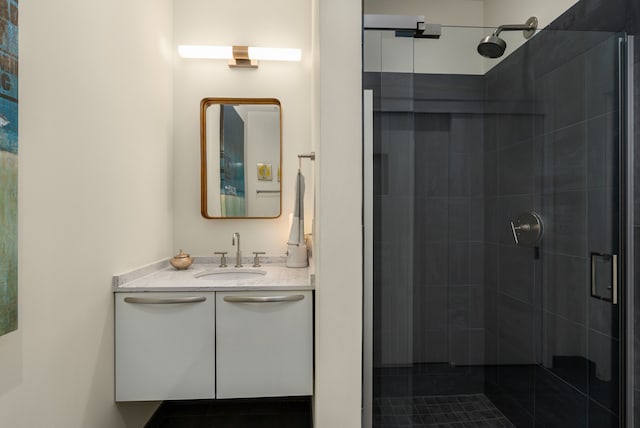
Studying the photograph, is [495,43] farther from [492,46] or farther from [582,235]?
[582,235]

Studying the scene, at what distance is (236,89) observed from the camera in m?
2.36

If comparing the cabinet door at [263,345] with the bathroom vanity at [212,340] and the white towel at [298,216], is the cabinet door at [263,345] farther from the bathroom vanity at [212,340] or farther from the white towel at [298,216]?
the white towel at [298,216]

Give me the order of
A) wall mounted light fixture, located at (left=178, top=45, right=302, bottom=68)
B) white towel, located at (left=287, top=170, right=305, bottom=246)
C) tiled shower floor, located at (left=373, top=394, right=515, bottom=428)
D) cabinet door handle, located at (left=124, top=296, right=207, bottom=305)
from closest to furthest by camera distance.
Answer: tiled shower floor, located at (left=373, top=394, right=515, bottom=428)
cabinet door handle, located at (left=124, top=296, right=207, bottom=305)
white towel, located at (left=287, top=170, right=305, bottom=246)
wall mounted light fixture, located at (left=178, top=45, right=302, bottom=68)

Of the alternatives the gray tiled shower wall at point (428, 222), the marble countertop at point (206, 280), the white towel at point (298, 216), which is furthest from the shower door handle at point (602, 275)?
the white towel at point (298, 216)

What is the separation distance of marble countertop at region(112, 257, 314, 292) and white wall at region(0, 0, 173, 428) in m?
0.07

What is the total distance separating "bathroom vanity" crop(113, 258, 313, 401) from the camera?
162cm

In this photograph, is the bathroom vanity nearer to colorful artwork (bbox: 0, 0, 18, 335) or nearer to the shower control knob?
colorful artwork (bbox: 0, 0, 18, 335)

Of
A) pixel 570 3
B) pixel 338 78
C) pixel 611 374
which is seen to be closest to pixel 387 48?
pixel 338 78

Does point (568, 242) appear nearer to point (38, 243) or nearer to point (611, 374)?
point (611, 374)

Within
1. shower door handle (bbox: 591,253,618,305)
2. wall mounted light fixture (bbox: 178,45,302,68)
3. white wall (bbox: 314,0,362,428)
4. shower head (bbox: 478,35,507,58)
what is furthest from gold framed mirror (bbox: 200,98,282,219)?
shower door handle (bbox: 591,253,618,305)

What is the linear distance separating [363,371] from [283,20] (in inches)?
84.3

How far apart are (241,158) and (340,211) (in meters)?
1.20

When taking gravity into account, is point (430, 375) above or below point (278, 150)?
below

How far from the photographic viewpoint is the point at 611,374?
129 cm
